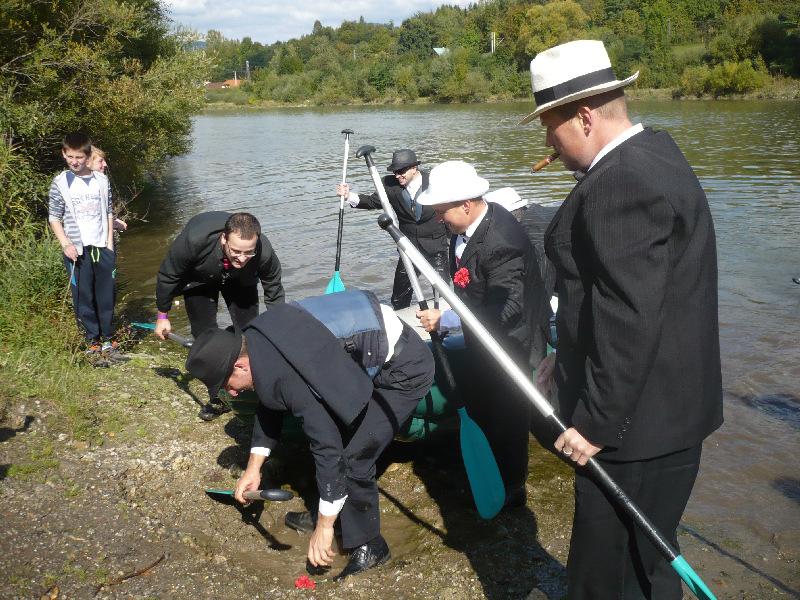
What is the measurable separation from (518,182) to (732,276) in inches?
345

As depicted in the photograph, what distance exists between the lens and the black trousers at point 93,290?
6.27 m

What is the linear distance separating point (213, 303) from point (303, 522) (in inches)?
81.0

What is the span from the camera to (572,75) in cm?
A: 222

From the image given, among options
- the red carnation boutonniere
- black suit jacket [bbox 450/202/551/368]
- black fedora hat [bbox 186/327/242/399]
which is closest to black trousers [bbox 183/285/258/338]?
the red carnation boutonniere

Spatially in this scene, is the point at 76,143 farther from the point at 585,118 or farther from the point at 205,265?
the point at 585,118

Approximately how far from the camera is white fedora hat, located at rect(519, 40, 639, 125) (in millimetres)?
2191

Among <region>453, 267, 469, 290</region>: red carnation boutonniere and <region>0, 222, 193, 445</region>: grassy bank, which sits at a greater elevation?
<region>453, 267, 469, 290</region>: red carnation boutonniere

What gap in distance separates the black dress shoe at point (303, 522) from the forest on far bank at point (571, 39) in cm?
4928

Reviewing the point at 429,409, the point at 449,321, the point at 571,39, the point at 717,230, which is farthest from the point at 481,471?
the point at 571,39

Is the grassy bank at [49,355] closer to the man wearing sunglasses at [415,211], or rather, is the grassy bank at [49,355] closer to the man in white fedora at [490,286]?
the man in white fedora at [490,286]

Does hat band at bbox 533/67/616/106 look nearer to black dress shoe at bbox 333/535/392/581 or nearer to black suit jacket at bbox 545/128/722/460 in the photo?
black suit jacket at bbox 545/128/722/460

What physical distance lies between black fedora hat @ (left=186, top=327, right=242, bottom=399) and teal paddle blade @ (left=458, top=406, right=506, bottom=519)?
5.42ft

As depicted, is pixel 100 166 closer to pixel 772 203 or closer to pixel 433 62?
pixel 772 203

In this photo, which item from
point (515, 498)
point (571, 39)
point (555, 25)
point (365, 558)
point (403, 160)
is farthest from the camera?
point (555, 25)
